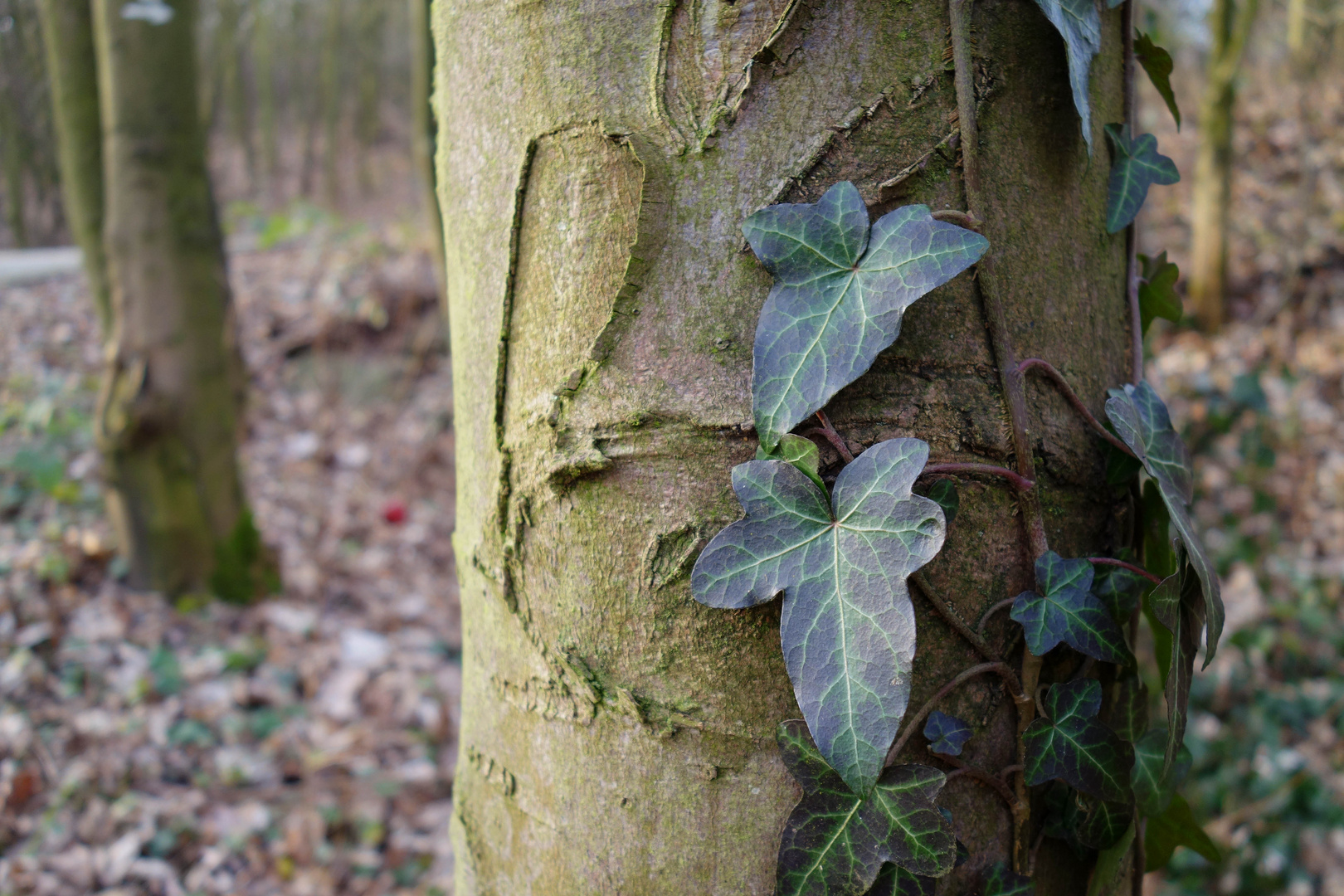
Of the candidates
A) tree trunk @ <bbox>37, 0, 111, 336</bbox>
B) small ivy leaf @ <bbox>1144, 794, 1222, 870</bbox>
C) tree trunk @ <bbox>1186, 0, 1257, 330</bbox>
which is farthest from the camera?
tree trunk @ <bbox>1186, 0, 1257, 330</bbox>

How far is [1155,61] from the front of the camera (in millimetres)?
792

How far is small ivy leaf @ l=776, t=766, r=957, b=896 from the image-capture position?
21.7 inches

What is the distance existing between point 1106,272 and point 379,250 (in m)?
6.86

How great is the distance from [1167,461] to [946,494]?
25 cm

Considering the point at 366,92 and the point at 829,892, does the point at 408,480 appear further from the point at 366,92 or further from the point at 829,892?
the point at 366,92

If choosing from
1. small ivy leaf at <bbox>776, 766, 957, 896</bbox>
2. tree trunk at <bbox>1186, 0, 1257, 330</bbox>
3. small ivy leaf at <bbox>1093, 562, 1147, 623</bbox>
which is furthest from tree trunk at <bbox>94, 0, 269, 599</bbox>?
tree trunk at <bbox>1186, 0, 1257, 330</bbox>

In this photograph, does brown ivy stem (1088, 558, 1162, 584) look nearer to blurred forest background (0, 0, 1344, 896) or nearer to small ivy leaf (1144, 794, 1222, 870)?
small ivy leaf (1144, 794, 1222, 870)

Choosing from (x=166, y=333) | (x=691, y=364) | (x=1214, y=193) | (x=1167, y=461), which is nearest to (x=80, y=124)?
(x=166, y=333)

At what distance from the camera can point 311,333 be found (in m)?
5.80

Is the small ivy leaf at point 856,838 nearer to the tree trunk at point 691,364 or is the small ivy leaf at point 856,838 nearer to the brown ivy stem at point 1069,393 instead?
the tree trunk at point 691,364


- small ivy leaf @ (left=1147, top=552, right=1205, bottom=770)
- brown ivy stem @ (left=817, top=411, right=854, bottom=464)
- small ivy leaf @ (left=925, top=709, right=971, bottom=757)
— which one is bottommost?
small ivy leaf @ (left=925, top=709, right=971, bottom=757)

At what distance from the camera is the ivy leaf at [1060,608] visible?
577 mm

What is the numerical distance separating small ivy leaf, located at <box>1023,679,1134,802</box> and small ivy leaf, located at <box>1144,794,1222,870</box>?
21 cm

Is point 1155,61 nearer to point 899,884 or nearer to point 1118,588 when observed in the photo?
point 1118,588
